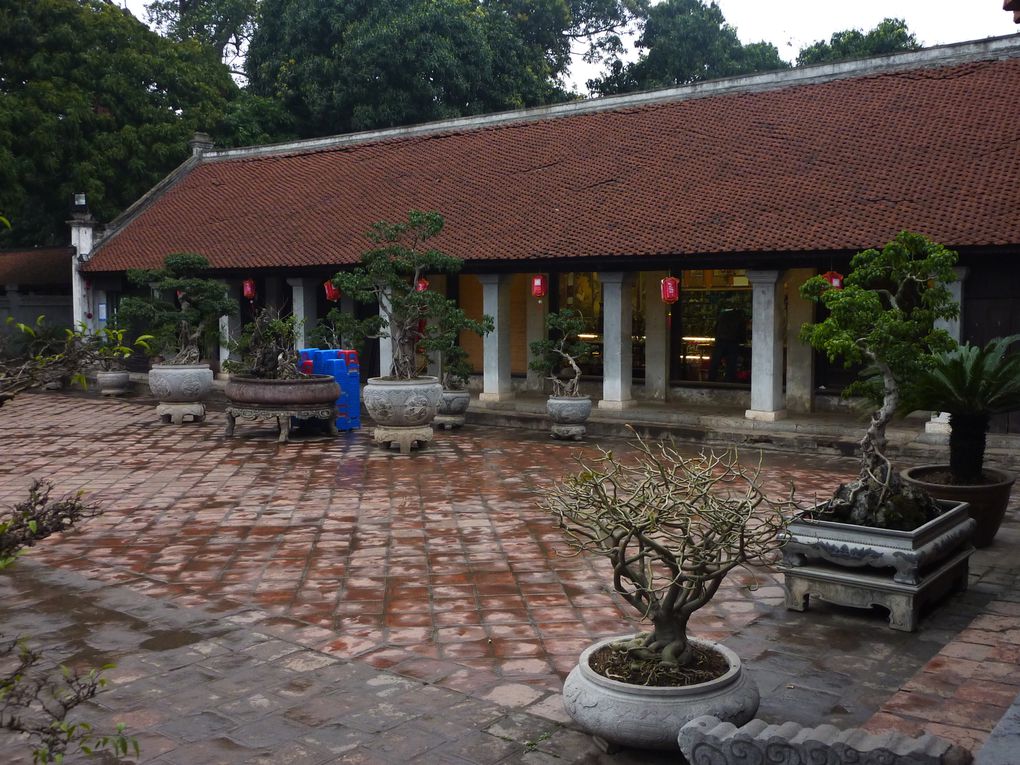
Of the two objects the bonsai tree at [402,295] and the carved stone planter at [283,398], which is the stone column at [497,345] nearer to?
the bonsai tree at [402,295]

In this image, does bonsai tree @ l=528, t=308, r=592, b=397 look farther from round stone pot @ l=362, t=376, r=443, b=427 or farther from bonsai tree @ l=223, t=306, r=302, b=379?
bonsai tree @ l=223, t=306, r=302, b=379

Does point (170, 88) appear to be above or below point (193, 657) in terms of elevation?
above

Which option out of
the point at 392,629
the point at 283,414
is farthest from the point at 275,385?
the point at 392,629

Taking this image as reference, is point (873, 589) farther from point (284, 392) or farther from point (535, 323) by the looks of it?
point (535, 323)

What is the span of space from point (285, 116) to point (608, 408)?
677 inches

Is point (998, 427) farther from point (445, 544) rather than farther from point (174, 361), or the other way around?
point (174, 361)

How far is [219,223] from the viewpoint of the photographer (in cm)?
2103

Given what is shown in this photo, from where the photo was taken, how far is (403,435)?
12742 mm

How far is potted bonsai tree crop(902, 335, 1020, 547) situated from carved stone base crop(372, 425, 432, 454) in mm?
6832

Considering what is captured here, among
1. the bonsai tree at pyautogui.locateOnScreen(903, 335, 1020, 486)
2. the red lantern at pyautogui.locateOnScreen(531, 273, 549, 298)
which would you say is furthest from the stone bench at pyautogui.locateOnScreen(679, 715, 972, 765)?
the red lantern at pyautogui.locateOnScreen(531, 273, 549, 298)

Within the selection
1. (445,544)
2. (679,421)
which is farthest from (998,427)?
(445,544)

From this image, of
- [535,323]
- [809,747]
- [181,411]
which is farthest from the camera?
[535,323]

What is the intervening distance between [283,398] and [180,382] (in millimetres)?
2970

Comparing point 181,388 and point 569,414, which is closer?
point 569,414
